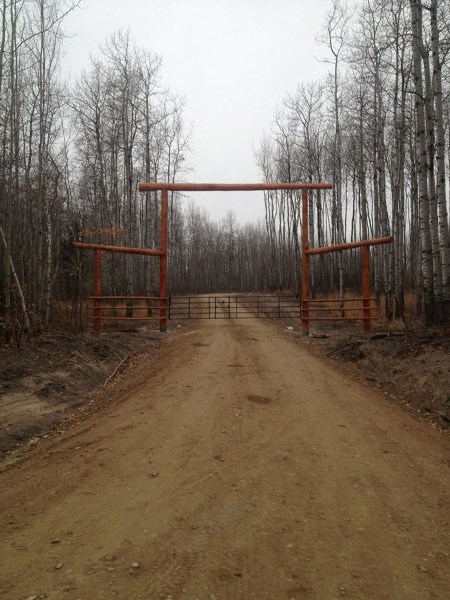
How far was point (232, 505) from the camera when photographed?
A: 343 centimetres

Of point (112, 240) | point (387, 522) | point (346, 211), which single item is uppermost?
point (346, 211)

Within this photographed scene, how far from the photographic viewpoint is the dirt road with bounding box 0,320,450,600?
2543 mm

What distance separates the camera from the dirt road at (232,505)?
8.34 ft

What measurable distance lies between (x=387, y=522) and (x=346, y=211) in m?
35.3

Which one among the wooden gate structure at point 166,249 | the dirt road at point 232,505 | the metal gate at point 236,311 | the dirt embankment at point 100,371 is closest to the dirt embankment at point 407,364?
the dirt embankment at point 100,371

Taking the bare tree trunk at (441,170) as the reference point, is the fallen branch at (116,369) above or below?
below

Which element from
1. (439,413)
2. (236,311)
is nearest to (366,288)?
(236,311)

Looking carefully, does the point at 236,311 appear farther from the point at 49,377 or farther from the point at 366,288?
the point at 49,377

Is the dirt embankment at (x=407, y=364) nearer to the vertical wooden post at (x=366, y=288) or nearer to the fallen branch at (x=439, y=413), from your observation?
the fallen branch at (x=439, y=413)

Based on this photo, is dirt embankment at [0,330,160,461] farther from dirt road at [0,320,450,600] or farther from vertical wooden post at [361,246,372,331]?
vertical wooden post at [361,246,372,331]

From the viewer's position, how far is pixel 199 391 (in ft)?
23.0

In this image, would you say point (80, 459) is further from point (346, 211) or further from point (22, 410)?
point (346, 211)

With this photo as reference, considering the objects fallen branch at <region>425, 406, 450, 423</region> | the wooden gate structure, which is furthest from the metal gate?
fallen branch at <region>425, 406, 450, 423</region>

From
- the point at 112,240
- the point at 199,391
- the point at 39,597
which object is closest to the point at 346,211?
the point at 112,240
